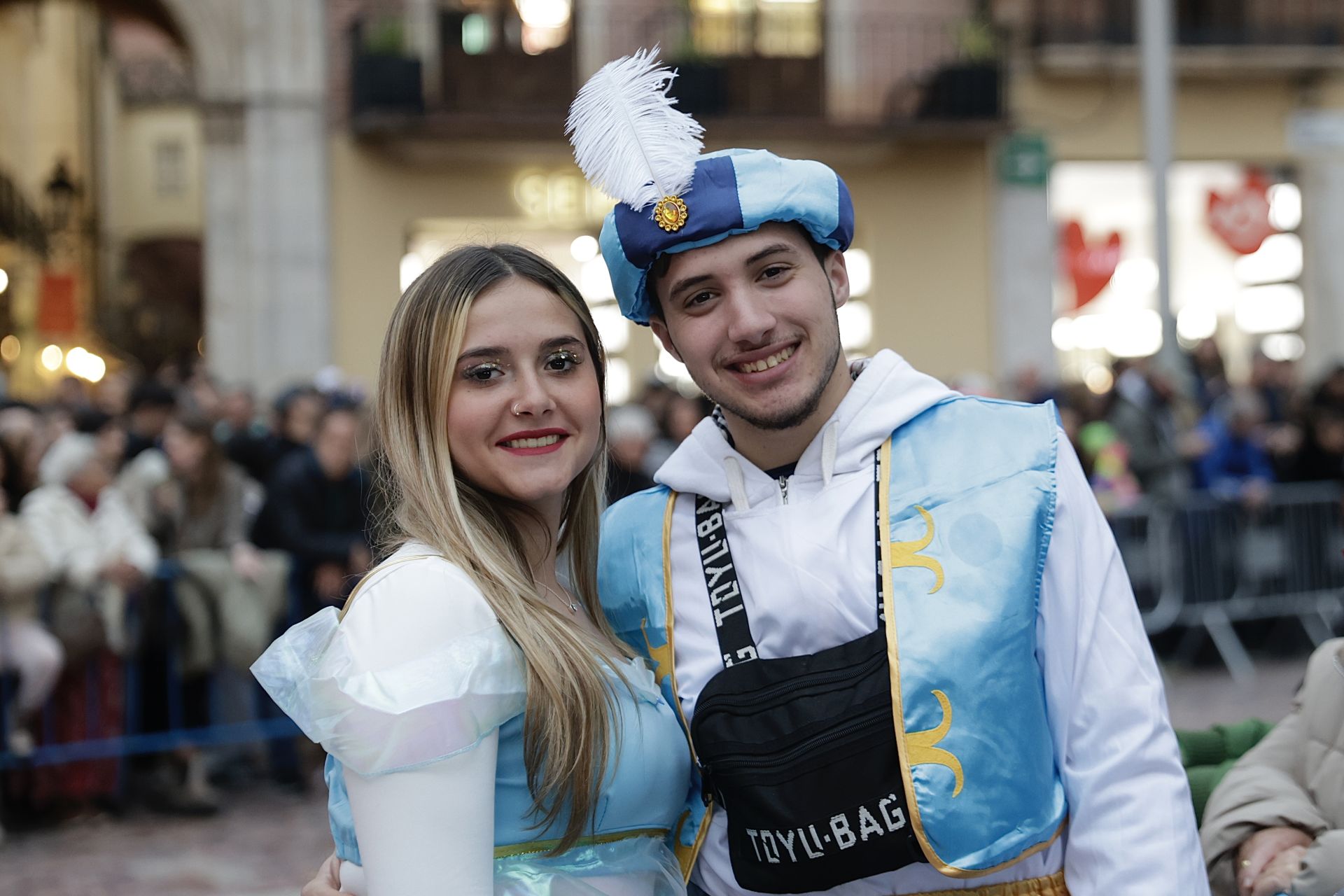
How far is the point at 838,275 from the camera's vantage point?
9.38ft

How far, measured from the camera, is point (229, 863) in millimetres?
6285

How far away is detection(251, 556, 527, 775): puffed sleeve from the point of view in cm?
221

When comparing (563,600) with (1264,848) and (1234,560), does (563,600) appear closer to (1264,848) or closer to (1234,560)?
(1264,848)

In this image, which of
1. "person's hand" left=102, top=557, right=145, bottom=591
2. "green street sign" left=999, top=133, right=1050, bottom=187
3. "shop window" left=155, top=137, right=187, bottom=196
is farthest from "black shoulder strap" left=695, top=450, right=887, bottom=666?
"shop window" left=155, top=137, right=187, bottom=196

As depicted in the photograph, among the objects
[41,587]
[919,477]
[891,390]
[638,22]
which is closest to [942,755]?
[919,477]

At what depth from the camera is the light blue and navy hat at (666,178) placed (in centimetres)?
263

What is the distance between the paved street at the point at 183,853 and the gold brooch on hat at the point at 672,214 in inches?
158

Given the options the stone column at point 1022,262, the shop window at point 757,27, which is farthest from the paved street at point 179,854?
the stone column at point 1022,262

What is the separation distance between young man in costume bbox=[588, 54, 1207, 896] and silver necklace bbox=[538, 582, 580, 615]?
10cm

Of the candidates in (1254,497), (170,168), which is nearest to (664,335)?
(1254,497)

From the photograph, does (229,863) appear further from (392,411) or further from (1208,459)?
(1208,459)

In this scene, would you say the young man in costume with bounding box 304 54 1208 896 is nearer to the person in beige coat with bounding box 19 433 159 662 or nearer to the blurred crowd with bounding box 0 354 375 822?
the blurred crowd with bounding box 0 354 375 822

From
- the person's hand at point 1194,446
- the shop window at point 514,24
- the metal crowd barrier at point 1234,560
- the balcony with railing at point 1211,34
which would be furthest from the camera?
the balcony with railing at point 1211,34

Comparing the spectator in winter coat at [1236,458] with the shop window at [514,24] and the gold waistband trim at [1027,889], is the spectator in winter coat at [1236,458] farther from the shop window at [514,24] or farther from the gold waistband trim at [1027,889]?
the gold waistband trim at [1027,889]
